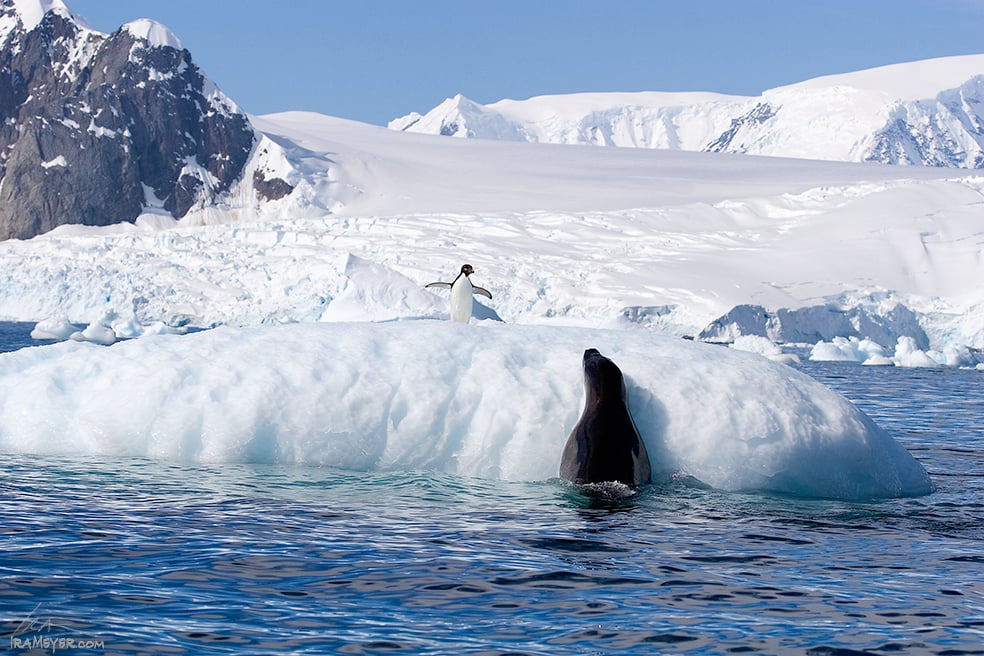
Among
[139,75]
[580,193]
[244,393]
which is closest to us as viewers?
[244,393]

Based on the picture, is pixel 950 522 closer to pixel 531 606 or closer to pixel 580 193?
pixel 531 606

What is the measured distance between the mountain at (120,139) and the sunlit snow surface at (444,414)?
65.4m

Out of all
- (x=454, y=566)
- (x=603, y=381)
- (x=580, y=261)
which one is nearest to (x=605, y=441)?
(x=603, y=381)

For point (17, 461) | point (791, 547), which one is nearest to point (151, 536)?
point (17, 461)

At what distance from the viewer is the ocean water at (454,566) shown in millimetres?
4285

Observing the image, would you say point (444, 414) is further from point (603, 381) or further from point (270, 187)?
point (270, 187)

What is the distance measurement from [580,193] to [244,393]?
53756 mm

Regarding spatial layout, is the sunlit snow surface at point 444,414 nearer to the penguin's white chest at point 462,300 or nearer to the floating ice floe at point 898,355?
the penguin's white chest at point 462,300

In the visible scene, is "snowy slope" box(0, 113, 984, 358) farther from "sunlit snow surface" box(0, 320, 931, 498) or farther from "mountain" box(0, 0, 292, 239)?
"sunlit snow surface" box(0, 320, 931, 498)

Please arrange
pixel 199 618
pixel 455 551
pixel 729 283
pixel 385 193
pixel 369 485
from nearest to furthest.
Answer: pixel 199 618 < pixel 455 551 < pixel 369 485 < pixel 729 283 < pixel 385 193

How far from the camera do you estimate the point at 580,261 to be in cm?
4275

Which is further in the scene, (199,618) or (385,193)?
(385,193)

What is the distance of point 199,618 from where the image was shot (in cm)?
438

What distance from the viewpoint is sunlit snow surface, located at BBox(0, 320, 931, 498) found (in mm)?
7805
